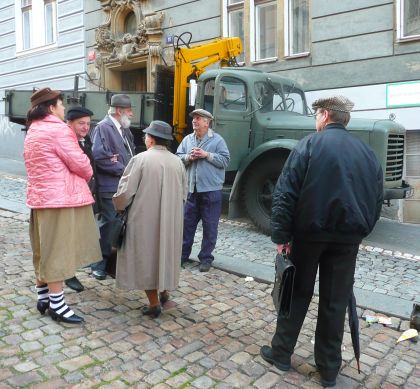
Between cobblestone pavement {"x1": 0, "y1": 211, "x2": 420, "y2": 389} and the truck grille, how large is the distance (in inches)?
118

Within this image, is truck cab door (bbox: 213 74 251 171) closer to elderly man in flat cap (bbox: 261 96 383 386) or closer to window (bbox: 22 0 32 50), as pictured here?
elderly man in flat cap (bbox: 261 96 383 386)

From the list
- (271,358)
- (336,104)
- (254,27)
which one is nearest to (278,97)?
(254,27)

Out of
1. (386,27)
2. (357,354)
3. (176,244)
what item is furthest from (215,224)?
(386,27)

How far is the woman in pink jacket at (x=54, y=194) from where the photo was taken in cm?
353

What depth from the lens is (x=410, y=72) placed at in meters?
8.23

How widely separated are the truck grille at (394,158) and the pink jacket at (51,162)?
14.8 ft

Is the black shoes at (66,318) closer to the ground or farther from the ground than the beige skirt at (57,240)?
closer to the ground

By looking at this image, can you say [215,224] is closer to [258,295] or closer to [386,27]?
[258,295]

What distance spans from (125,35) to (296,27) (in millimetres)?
4950

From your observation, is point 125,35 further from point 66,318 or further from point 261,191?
point 66,318

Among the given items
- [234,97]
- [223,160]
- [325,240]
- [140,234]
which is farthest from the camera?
[234,97]

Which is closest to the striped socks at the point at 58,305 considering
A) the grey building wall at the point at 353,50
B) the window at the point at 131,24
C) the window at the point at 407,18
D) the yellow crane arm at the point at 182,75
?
the yellow crane arm at the point at 182,75

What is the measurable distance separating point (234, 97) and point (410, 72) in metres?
3.15

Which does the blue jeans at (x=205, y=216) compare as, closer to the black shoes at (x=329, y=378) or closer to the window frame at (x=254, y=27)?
the black shoes at (x=329, y=378)
